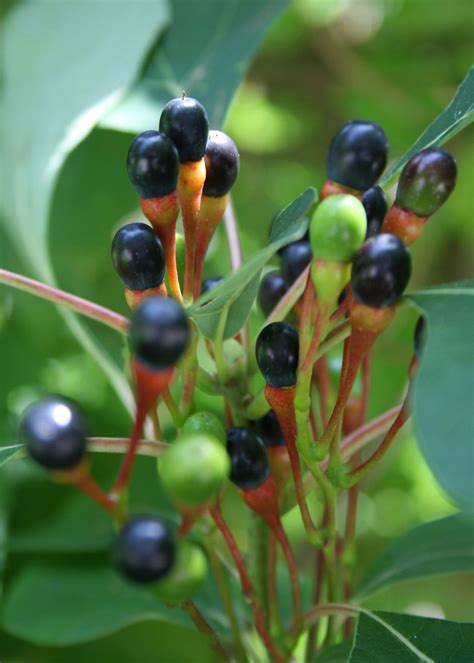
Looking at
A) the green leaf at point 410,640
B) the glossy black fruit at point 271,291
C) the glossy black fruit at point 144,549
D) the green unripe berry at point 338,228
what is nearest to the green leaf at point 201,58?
the glossy black fruit at point 271,291

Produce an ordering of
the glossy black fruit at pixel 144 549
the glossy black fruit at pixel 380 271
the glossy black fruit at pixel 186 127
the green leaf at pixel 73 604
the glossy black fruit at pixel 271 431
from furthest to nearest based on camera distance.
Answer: the green leaf at pixel 73 604 → the glossy black fruit at pixel 271 431 → the glossy black fruit at pixel 186 127 → the glossy black fruit at pixel 380 271 → the glossy black fruit at pixel 144 549

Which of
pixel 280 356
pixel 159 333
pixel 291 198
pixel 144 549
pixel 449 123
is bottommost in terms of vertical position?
pixel 144 549

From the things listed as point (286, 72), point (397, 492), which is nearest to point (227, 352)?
point (397, 492)

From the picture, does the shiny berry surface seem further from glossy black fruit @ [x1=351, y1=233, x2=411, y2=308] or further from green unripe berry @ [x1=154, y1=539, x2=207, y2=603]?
green unripe berry @ [x1=154, y1=539, x2=207, y2=603]

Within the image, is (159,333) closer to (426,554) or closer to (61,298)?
(61,298)

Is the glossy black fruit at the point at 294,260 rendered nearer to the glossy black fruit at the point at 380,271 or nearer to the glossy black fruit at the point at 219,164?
the glossy black fruit at the point at 219,164

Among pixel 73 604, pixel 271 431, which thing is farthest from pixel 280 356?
pixel 73 604
